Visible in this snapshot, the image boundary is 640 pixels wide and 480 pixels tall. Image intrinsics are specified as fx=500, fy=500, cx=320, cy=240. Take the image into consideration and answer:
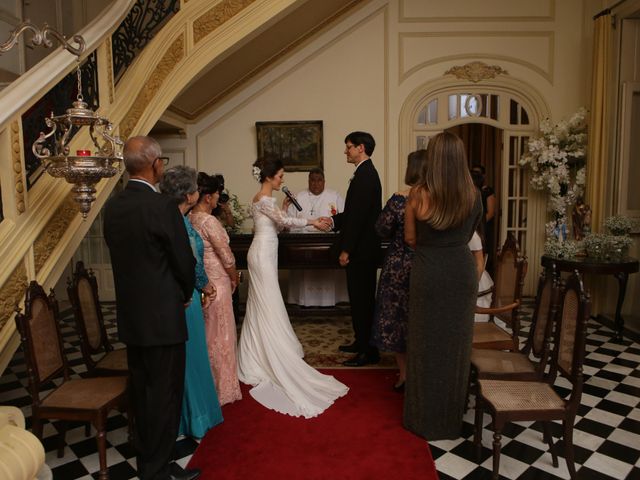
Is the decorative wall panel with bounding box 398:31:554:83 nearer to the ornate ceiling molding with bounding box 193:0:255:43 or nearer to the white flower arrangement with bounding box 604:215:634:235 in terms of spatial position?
the white flower arrangement with bounding box 604:215:634:235

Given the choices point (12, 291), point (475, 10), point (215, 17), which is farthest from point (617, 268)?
point (12, 291)

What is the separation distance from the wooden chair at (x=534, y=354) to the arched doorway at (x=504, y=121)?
4.42 metres

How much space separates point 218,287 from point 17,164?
142cm

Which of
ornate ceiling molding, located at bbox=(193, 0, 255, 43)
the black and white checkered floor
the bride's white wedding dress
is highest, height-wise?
ornate ceiling molding, located at bbox=(193, 0, 255, 43)

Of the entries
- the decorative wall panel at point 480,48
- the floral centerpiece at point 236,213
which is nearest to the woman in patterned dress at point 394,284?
the floral centerpiece at point 236,213

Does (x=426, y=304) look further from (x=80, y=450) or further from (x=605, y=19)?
(x=605, y=19)

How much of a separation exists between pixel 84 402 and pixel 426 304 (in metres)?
2.00

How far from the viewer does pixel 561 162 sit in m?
6.76

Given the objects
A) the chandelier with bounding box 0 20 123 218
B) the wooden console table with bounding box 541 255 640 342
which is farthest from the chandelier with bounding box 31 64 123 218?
the wooden console table with bounding box 541 255 640 342

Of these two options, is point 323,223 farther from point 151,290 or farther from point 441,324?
point 151,290

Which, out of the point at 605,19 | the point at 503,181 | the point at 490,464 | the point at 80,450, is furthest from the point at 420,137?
the point at 80,450

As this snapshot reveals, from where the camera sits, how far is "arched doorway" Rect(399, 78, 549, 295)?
722cm

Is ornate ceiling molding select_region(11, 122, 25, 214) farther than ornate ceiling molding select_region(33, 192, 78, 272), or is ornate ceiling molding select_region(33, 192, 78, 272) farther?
ornate ceiling molding select_region(33, 192, 78, 272)

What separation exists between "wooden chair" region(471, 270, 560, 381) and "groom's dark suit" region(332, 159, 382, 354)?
4.33 ft
